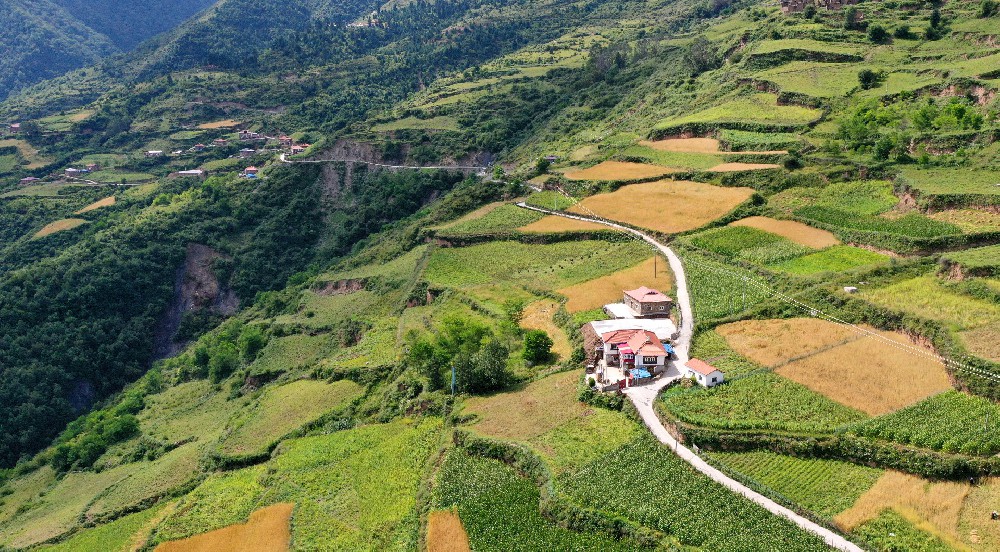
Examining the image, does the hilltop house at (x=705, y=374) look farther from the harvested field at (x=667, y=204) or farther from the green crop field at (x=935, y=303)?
the harvested field at (x=667, y=204)

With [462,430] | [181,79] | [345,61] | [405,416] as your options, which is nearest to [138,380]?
[405,416]

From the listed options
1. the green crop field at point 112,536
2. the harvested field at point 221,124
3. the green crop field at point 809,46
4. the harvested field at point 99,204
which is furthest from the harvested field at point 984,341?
the harvested field at point 221,124

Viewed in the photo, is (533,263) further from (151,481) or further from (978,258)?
(151,481)

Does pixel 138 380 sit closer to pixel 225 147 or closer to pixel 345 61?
pixel 225 147

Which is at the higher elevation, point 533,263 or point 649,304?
point 649,304

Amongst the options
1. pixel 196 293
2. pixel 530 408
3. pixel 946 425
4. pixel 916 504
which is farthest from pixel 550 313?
pixel 196 293

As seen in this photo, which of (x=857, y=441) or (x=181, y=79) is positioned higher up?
(x=181, y=79)
